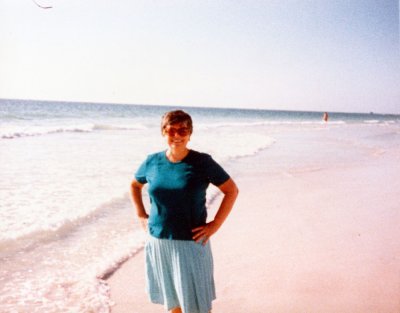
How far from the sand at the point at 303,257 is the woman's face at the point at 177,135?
1.66 m

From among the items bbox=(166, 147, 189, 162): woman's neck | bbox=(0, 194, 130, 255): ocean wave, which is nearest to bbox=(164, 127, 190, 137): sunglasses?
bbox=(166, 147, 189, 162): woman's neck

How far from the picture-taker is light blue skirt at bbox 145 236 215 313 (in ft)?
8.29

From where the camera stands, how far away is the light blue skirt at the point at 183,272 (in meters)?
2.53

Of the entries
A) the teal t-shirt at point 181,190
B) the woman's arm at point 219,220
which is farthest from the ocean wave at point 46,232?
the woman's arm at point 219,220

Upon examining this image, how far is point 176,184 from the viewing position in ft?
8.05

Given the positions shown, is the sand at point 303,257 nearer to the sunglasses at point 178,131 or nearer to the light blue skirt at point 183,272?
the light blue skirt at point 183,272

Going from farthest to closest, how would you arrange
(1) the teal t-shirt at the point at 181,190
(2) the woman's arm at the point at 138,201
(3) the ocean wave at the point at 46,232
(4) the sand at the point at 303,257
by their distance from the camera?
(3) the ocean wave at the point at 46,232
(4) the sand at the point at 303,257
(2) the woman's arm at the point at 138,201
(1) the teal t-shirt at the point at 181,190

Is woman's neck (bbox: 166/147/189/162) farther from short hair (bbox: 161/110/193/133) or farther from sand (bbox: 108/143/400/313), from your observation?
sand (bbox: 108/143/400/313)

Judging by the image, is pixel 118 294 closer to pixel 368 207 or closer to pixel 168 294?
pixel 168 294

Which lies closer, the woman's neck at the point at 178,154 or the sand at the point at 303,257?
the woman's neck at the point at 178,154

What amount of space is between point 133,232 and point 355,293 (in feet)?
9.51

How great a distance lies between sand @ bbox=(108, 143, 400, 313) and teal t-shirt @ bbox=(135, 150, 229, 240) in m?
1.20

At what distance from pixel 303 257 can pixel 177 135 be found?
2.57 metres

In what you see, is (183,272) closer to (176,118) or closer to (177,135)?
(177,135)
